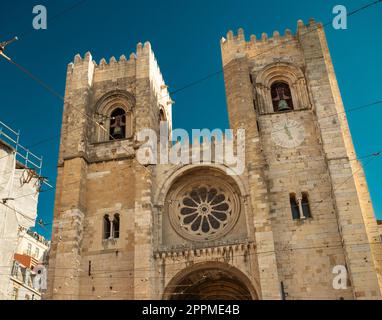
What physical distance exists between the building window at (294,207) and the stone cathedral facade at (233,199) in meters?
0.05

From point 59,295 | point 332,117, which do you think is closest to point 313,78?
point 332,117

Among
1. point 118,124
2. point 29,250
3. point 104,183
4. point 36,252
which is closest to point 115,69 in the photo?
point 118,124

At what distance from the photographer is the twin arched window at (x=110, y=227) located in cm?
1737

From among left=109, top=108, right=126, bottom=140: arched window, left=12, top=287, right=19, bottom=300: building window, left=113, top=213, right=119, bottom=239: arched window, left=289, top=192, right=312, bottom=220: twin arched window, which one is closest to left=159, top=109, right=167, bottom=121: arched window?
left=109, top=108, right=126, bottom=140: arched window

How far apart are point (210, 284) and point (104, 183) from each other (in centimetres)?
560

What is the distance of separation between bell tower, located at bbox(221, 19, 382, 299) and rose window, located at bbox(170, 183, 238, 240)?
1.49 meters

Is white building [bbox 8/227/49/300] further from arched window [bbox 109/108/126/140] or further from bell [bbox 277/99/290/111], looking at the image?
bell [bbox 277/99/290/111]

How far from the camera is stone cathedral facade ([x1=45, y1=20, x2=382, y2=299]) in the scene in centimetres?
1529

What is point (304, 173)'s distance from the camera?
55.4ft

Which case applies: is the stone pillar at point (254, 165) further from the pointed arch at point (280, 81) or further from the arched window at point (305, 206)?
the arched window at point (305, 206)

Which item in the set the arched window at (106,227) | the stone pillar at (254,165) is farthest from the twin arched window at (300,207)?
the arched window at (106,227)

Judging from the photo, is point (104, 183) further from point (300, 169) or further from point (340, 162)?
point (340, 162)

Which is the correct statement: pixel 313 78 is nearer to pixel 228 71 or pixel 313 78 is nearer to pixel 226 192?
pixel 228 71
